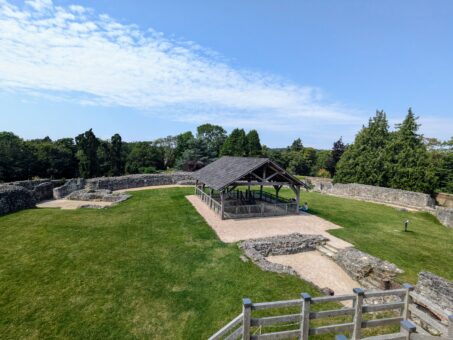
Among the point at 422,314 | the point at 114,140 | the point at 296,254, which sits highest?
the point at 114,140

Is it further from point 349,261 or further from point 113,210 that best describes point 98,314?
point 113,210

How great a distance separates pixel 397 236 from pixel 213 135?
52519 millimetres

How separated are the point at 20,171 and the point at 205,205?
109ft

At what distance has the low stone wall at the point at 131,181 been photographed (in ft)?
88.7

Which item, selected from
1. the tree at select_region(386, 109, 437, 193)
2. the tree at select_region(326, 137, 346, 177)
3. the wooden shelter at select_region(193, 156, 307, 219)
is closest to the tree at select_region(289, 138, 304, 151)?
the tree at select_region(326, 137, 346, 177)

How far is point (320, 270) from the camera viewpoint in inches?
413

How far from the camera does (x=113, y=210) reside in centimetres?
1862

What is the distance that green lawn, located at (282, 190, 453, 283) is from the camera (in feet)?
36.3

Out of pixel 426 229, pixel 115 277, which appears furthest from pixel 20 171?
pixel 426 229

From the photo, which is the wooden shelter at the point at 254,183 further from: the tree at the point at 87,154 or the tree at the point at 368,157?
the tree at the point at 87,154

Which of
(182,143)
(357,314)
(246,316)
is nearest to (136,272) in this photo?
(246,316)

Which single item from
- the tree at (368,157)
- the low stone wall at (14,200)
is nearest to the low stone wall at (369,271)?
the low stone wall at (14,200)

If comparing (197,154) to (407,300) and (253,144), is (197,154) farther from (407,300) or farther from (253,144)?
(407,300)

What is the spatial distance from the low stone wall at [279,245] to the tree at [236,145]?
35.8 meters
